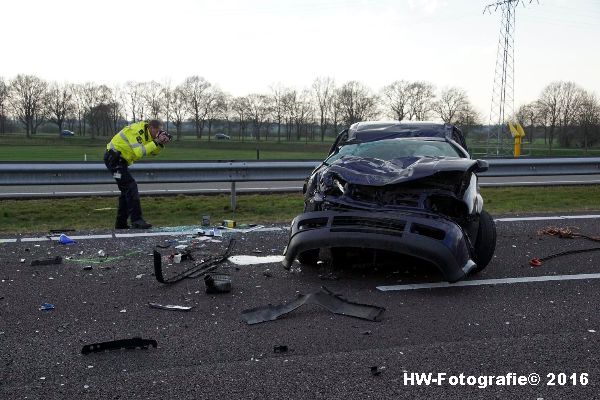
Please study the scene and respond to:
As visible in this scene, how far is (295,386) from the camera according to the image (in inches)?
117

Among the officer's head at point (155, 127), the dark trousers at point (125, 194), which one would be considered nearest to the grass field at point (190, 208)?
the dark trousers at point (125, 194)

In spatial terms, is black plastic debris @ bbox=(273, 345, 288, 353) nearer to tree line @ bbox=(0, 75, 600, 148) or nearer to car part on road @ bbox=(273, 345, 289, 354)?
car part on road @ bbox=(273, 345, 289, 354)

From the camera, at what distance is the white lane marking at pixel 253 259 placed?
5896mm

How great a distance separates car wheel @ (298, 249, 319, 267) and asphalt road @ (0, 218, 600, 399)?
14 centimetres

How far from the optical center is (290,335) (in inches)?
147

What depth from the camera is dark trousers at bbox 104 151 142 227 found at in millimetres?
7984

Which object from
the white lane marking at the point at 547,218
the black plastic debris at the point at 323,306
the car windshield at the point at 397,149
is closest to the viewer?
the black plastic debris at the point at 323,306

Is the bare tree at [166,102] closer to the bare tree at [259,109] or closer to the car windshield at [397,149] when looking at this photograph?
the bare tree at [259,109]

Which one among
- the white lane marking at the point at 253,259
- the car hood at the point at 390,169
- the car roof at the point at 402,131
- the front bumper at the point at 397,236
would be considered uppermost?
the car roof at the point at 402,131

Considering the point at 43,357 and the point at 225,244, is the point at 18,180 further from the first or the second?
the point at 43,357

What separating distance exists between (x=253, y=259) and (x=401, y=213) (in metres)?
1.89

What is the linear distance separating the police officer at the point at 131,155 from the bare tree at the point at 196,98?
236 ft

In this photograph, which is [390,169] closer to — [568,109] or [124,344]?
[124,344]

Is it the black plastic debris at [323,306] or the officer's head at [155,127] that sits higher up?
the officer's head at [155,127]
